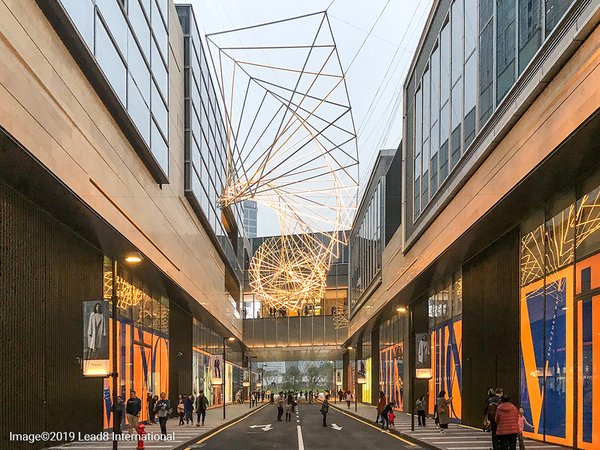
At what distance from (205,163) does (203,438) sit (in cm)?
2321

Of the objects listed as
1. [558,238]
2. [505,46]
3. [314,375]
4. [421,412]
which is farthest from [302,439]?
[314,375]

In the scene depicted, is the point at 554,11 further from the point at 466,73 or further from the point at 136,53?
the point at 136,53

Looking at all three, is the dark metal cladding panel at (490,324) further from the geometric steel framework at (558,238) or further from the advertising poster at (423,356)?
the advertising poster at (423,356)

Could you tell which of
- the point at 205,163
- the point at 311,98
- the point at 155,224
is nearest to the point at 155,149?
the point at 155,224

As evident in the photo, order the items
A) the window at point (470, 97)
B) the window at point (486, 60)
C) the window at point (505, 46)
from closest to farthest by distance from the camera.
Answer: the window at point (505, 46) → the window at point (486, 60) → the window at point (470, 97)

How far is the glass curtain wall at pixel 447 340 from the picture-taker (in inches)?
1368

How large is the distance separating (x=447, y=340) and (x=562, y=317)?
1625 cm

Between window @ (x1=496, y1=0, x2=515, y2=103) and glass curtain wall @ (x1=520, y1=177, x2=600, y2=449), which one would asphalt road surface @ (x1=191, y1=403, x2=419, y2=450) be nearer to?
glass curtain wall @ (x1=520, y1=177, x2=600, y2=449)

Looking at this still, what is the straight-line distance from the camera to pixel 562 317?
70.3 feet

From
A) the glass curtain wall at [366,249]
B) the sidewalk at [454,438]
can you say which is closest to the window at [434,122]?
the sidewalk at [454,438]

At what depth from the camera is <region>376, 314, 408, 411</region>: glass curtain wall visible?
49281 millimetres

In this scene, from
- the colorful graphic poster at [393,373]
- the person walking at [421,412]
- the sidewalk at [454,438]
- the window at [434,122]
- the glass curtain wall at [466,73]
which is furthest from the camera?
the colorful graphic poster at [393,373]

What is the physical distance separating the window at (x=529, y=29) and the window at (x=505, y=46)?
739 mm

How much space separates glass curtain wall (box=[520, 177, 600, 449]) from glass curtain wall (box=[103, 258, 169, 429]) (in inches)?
519
